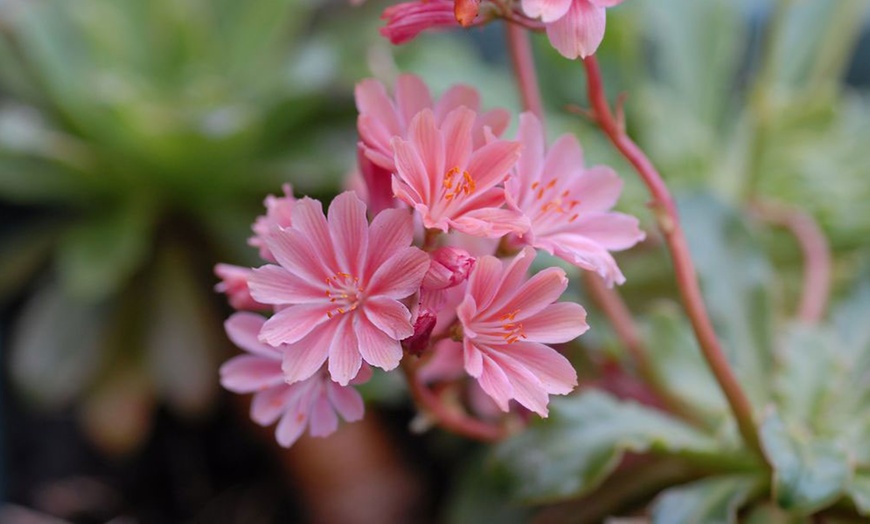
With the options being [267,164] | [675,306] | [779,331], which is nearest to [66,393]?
[267,164]

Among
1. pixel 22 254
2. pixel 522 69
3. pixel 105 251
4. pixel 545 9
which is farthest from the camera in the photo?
pixel 22 254

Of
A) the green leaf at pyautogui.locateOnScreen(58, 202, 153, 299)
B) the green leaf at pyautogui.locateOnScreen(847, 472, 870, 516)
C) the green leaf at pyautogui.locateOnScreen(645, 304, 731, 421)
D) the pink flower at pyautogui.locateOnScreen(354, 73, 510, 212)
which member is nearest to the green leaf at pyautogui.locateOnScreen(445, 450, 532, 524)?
the green leaf at pyautogui.locateOnScreen(645, 304, 731, 421)

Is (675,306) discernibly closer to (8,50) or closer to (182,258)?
Result: (182,258)

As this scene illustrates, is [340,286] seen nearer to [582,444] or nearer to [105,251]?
[582,444]

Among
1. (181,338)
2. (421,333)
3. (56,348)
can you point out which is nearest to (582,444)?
(421,333)

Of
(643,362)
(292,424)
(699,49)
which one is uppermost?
(292,424)

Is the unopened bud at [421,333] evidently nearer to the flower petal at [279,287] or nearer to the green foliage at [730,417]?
the flower petal at [279,287]
